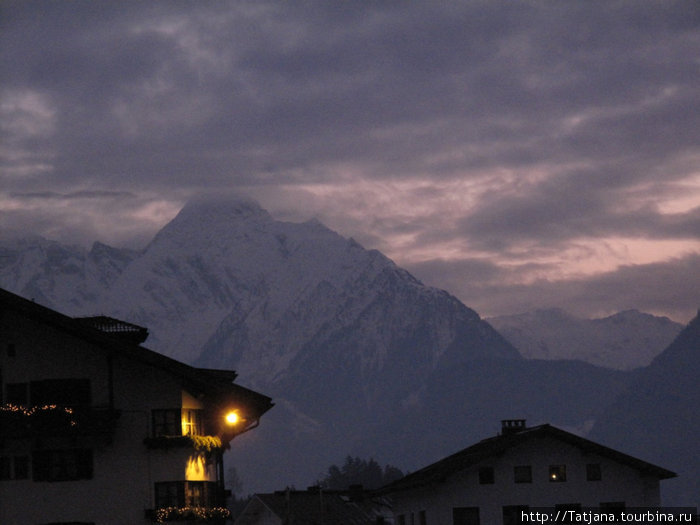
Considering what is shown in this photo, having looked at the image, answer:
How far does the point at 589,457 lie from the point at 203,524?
29946mm

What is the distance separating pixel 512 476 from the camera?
3177 inches

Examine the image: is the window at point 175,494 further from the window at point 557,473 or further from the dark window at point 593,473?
the dark window at point 593,473

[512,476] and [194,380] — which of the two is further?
[512,476]

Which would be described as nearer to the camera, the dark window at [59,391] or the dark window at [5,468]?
the dark window at [5,468]

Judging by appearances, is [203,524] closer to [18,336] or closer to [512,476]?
[18,336]

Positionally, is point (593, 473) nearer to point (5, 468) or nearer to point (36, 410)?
point (36, 410)

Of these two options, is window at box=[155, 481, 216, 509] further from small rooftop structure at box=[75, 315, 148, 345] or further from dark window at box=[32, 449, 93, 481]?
small rooftop structure at box=[75, 315, 148, 345]

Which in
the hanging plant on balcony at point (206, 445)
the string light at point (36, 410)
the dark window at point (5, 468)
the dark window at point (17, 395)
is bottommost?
the dark window at point (5, 468)

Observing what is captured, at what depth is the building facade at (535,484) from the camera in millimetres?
80250

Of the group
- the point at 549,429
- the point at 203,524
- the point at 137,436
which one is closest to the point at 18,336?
the point at 137,436

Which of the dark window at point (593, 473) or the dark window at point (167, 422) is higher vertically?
the dark window at point (167, 422)

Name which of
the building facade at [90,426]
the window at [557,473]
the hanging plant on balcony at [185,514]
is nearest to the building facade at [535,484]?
the window at [557,473]

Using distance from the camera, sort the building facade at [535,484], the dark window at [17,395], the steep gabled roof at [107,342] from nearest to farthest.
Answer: the steep gabled roof at [107,342] → the dark window at [17,395] → the building facade at [535,484]

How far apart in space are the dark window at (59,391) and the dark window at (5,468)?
256cm
